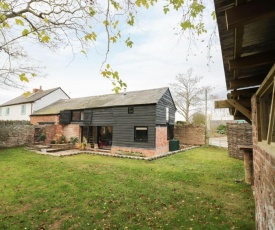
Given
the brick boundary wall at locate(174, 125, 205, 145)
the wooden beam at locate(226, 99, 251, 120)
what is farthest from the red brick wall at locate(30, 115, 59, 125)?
the wooden beam at locate(226, 99, 251, 120)

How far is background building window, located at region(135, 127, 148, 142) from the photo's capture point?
1731 centimetres

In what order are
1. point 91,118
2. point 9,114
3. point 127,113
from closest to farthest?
point 127,113, point 91,118, point 9,114

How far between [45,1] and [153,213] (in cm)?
710

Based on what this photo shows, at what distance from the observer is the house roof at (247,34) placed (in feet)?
5.26

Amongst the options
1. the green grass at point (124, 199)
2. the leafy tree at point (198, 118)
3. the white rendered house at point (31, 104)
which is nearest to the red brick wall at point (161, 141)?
the green grass at point (124, 199)

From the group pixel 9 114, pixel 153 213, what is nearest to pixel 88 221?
pixel 153 213

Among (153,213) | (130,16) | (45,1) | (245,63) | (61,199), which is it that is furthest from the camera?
(61,199)

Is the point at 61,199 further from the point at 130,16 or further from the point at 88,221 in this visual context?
the point at 130,16

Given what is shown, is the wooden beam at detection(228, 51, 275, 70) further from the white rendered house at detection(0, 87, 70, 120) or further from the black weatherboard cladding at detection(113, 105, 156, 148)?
the white rendered house at detection(0, 87, 70, 120)

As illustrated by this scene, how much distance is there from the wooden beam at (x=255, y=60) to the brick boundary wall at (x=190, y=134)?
2141 cm

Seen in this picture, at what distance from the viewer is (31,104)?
28.8m

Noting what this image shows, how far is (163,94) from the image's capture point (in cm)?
1872

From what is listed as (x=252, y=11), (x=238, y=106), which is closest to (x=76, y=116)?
(x=238, y=106)

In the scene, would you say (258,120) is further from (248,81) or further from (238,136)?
(238,136)
